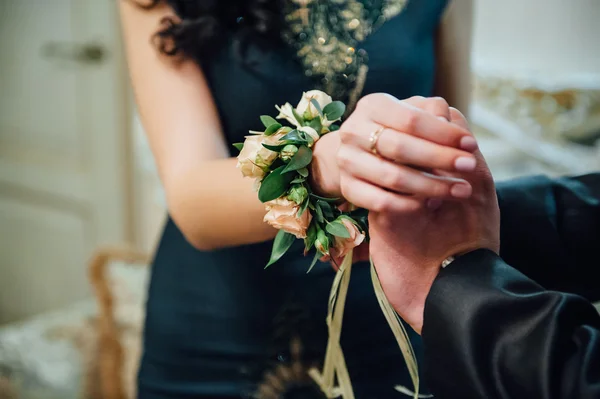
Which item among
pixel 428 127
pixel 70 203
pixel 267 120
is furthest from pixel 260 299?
pixel 70 203

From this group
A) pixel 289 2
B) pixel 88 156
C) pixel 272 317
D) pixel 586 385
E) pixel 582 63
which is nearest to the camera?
pixel 586 385

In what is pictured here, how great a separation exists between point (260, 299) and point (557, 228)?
1.04 ft

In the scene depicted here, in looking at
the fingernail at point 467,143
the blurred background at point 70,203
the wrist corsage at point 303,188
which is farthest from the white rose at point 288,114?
the blurred background at point 70,203

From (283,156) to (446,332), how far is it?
14cm

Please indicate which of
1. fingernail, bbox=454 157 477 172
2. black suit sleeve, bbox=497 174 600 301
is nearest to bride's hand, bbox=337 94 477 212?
fingernail, bbox=454 157 477 172

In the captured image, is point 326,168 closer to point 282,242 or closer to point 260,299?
point 282,242

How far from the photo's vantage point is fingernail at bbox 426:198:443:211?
1.05ft

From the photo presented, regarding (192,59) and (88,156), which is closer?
(192,59)

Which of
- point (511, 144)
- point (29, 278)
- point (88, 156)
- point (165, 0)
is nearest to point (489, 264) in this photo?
point (511, 144)

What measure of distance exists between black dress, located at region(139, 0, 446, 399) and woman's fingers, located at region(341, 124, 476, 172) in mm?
96

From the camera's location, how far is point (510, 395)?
30 centimetres

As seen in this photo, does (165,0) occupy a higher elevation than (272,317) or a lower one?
higher

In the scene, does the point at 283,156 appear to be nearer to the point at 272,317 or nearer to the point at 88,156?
the point at 272,317

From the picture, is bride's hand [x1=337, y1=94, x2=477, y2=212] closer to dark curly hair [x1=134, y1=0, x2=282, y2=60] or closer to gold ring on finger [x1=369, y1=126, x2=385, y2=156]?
gold ring on finger [x1=369, y1=126, x2=385, y2=156]
